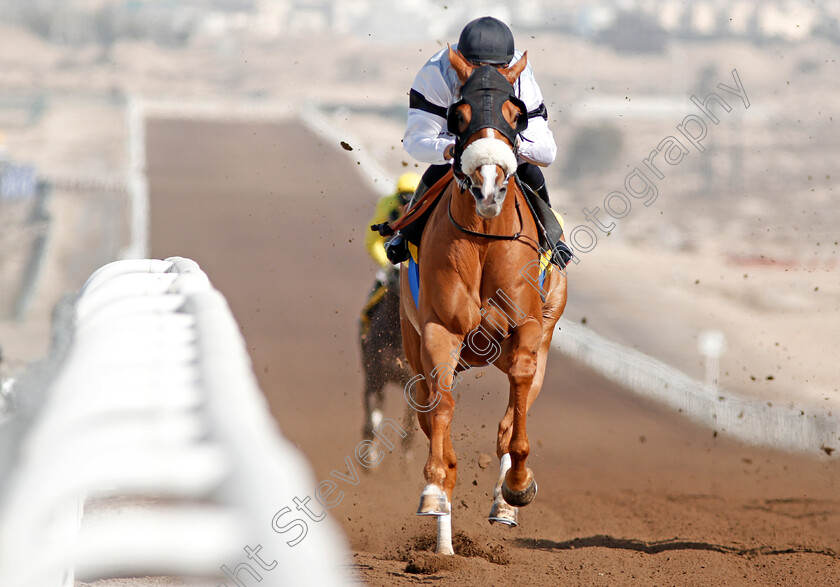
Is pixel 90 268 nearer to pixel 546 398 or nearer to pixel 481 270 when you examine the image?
pixel 546 398

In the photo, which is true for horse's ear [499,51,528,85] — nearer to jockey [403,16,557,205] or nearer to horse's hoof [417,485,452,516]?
jockey [403,16,557,205]

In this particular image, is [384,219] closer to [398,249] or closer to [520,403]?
[398,249]

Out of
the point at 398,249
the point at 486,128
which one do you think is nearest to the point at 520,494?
the point at 398,249

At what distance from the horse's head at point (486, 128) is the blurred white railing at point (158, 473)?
254 centimetres

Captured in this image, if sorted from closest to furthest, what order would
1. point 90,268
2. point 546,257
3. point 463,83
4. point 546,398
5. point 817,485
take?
point 463,83 < point 546,257 < point 817,485 < point 546,398 < point 90,268

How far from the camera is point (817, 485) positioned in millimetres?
9898

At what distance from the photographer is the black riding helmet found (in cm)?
520

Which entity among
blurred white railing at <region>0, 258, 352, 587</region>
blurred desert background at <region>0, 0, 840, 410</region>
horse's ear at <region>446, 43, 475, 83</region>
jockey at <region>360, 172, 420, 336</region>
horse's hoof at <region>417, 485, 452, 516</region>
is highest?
blurred desert background at <region>0, 0, 840, 410</region>

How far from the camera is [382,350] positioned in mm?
8766

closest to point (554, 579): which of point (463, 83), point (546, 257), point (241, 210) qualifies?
point (546, 257)

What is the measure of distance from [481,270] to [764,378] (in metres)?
13.9

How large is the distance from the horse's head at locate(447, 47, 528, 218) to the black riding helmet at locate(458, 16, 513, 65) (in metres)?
0.15

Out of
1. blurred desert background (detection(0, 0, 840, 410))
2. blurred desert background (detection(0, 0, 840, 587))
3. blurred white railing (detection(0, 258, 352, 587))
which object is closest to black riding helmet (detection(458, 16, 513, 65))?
blurred desert background (detection(0, 0, 840, 410))

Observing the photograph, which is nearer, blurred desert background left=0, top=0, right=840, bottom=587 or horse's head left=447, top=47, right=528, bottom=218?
horse's head left=447, top=47, right=528, bottom=218
